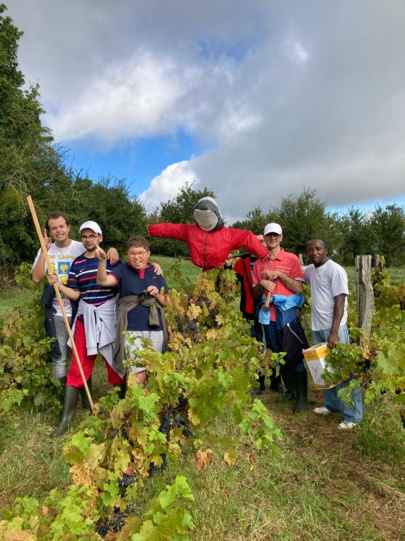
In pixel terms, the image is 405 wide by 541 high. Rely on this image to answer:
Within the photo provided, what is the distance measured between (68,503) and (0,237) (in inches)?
656

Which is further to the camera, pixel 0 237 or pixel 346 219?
pixel 346 219

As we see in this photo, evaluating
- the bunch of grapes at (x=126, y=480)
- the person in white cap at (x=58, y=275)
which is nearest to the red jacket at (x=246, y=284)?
the person in white cap at (x=58, y=275)

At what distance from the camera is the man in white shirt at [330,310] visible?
12.4 feet

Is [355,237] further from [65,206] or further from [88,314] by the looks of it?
[88,314]

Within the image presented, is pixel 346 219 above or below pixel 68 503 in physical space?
above

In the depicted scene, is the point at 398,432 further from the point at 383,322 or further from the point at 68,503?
the point at 68,503

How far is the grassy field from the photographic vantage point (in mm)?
2441

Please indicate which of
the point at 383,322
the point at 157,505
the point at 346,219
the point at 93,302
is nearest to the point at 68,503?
the point at 157,505

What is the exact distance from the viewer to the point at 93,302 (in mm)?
3600

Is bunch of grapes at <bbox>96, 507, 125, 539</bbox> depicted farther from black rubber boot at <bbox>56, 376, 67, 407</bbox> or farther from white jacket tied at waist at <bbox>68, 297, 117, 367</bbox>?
black rubber boot at <bbox>56, 376, 67, 407</bbox>

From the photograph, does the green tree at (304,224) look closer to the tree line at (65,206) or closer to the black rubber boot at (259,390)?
the tree line at (65,206)

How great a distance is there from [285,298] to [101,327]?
192 cm

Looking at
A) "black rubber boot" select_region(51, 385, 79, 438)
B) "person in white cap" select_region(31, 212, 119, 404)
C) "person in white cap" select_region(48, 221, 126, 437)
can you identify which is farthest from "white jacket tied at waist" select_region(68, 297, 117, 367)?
"black rubber boot" select_region(51, 385, 79, 438)

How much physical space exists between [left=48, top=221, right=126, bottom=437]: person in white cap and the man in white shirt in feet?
6.32
